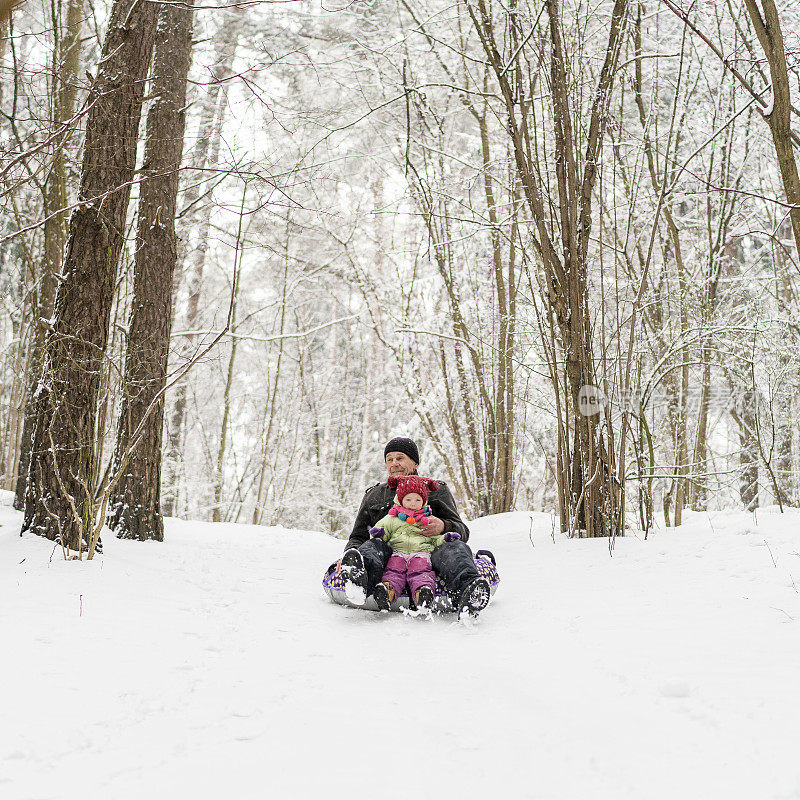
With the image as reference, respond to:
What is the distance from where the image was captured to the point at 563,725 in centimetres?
161

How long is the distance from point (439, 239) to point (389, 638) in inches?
213

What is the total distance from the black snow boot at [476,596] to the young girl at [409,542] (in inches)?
7.6

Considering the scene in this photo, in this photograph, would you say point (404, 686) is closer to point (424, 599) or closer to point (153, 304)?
point (424, 599)

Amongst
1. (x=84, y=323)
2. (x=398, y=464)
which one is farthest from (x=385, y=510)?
(x=84, y=323)

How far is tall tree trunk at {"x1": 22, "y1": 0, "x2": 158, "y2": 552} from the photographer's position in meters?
3.20

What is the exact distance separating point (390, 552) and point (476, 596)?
700mm

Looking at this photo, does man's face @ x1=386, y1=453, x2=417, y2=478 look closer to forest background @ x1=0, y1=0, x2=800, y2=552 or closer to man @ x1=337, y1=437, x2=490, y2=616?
man @ x1=337, y1=437, x2=490, y2=616

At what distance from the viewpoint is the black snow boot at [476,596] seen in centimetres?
281

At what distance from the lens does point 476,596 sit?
2816mm

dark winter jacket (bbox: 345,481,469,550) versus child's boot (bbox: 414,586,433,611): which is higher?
dark winter jacket (bbox: 345,481,469,550)

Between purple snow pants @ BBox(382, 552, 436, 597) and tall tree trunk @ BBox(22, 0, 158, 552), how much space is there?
1.41 meters

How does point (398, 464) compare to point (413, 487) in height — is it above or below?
above

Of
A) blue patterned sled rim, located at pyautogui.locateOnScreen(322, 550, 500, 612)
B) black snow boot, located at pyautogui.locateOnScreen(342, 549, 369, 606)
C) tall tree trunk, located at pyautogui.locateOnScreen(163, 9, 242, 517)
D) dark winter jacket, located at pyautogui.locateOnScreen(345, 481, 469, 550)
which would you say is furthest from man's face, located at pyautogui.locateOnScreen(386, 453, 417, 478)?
tall tree trunk, located at pyautogui.locateOnScreen(163, 9, 242, 517)

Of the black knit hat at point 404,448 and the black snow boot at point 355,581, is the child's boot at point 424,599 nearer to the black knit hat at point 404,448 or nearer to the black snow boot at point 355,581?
the black snow boot at point 355,581
